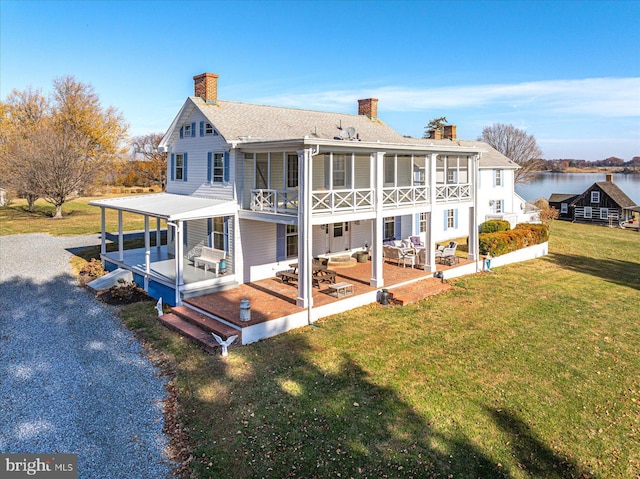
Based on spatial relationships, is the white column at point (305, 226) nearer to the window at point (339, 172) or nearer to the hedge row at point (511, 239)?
the window at point (339, 172)

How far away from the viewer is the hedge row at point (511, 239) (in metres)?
21.7

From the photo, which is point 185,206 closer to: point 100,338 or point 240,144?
point 240,144

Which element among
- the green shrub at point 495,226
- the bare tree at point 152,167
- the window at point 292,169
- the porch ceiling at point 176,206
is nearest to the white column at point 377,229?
the window at point 292,169

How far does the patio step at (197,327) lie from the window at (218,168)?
5623 millimetres

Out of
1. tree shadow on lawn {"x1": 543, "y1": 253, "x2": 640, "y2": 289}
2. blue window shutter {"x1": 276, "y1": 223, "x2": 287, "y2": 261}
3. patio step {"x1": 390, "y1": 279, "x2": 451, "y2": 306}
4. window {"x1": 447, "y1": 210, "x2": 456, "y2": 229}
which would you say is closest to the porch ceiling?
blue window shutter {"x1": 276, "y1": 223, "x2": 287, "y2": 261}

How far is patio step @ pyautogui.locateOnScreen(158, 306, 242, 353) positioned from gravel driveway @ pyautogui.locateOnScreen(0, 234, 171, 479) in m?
1.31

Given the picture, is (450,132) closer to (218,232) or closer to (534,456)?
(218,232)

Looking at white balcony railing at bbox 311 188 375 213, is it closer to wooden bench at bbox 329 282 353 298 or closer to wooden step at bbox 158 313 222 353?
wooden bench at bbox 329 282 353 298

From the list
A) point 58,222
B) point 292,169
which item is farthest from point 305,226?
point 58,222

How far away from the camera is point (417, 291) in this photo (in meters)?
16.7

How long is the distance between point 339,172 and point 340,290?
6.35 meters

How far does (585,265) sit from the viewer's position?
23.5m

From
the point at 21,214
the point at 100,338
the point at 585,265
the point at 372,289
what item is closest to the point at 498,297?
the point at 372,289

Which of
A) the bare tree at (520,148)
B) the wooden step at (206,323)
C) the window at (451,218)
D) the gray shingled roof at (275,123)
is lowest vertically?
the wooden step at (206,323)
